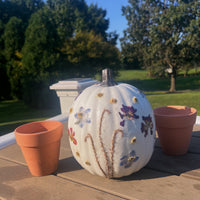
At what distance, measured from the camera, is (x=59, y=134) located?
74.4 inches

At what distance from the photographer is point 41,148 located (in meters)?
1.82

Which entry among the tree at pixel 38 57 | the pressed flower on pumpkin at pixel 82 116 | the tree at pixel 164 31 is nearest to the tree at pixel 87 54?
the tree at pixel 38 57

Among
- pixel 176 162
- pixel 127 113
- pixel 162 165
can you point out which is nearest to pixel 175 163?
pixel 176 162

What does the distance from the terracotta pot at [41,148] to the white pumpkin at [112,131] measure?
0.19m

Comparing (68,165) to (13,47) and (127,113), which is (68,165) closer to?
(127,113)

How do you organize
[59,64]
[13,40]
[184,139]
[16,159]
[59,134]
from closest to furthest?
[59,134]
[184,139]
[16,159]
[59,64]
[13,40]

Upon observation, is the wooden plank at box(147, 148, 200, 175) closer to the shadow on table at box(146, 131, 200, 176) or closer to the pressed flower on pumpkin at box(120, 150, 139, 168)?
the shadow on table at box(146, 131, 200, 176)

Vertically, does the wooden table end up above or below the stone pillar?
below

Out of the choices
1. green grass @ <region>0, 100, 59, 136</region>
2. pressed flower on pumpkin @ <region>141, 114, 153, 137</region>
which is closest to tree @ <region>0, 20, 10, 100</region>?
green grass @ <region>0, 100, 59, 136</region>

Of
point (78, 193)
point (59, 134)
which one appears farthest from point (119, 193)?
point (59, 134)

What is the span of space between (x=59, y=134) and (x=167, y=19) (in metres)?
16.1

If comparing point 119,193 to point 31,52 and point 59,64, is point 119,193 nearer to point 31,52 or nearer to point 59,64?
point 59,64

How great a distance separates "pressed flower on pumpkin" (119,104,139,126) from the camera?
1597 millimetres

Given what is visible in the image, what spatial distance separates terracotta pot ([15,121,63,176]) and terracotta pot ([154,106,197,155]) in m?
0.96
